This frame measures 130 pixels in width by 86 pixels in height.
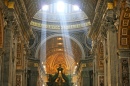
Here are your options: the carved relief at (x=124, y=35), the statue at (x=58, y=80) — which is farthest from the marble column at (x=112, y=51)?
the statue at (x=58, y=80)

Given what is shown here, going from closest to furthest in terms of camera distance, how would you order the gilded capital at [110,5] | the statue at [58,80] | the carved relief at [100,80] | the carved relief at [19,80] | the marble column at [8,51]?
1. the marble column at [8,51]
2. the gilded capital at [110,5]
3. the carved relief at [19,80]
4. the carved relief at [100,80]
5. the statue at [58,80]

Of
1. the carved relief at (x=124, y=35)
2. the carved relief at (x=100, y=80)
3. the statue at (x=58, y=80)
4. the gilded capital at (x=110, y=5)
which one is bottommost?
the statue at (x=58, y=80)

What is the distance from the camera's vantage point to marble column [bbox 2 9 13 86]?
68.4 feet

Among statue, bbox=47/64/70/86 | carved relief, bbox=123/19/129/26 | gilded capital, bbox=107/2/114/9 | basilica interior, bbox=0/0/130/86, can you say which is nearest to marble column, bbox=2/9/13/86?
basilica interior, bbox=0/0/130/86

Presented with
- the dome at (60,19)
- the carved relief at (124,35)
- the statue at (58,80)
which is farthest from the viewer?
the dome at (60,19)

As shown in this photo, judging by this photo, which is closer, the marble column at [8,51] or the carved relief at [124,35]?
the marble column at [8,51]

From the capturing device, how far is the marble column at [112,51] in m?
20.9

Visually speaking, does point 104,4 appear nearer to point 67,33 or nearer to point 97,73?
point 97,73

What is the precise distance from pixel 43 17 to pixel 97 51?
53.3 feet

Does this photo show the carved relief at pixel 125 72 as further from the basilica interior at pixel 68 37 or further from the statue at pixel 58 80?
the statue at pixel 58 80

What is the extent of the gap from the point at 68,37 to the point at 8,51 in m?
23.4

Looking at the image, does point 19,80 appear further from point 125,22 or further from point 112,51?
point 125,22

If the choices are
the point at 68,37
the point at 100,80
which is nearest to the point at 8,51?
the point at 100,80

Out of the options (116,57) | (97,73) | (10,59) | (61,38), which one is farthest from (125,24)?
(61,38)
